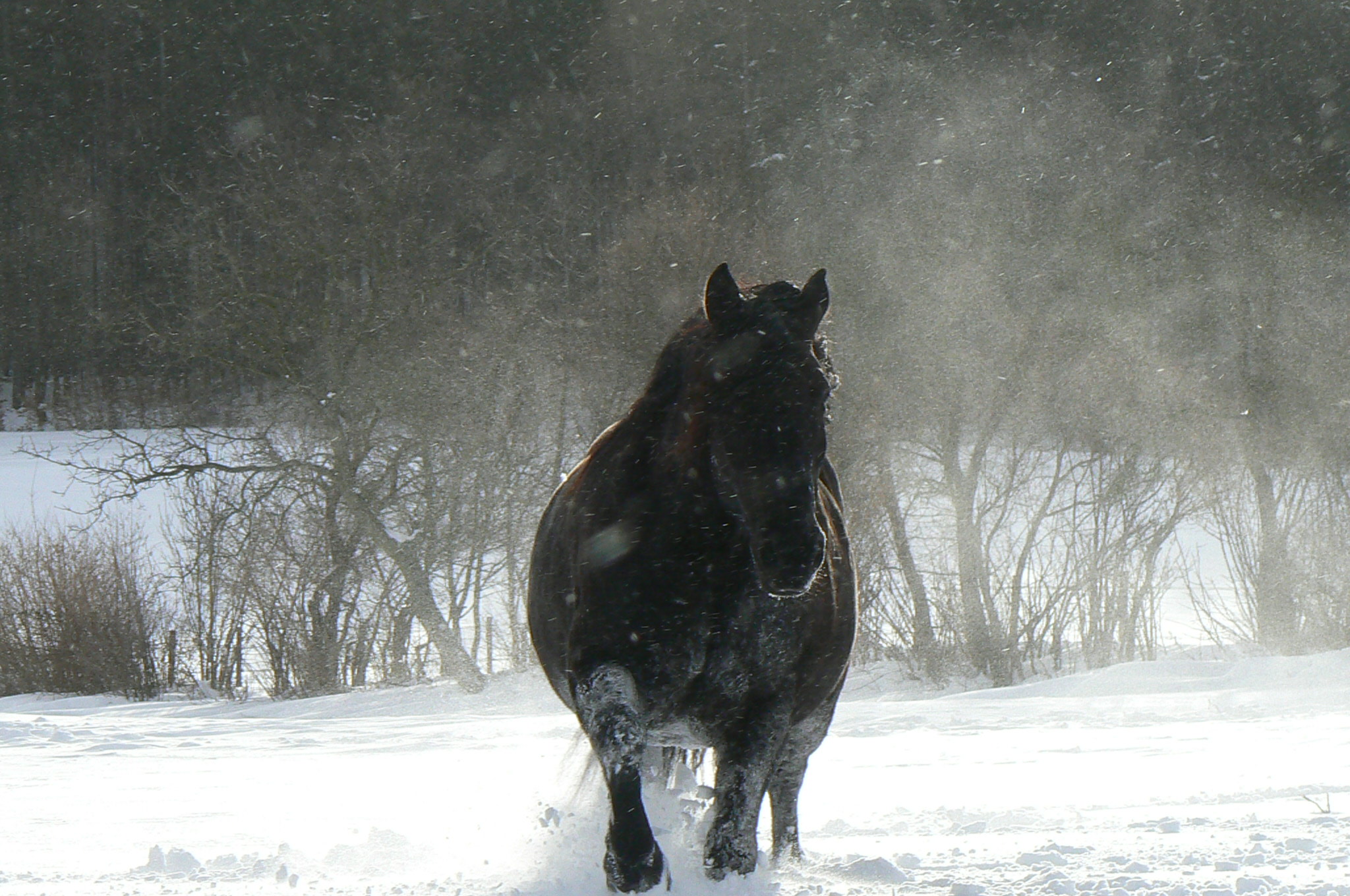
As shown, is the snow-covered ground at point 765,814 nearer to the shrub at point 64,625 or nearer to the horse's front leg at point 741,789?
the horse's front leg at point 741,789

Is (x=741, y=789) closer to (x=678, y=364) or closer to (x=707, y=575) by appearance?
(x=707, y=575)

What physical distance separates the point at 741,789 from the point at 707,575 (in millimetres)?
601

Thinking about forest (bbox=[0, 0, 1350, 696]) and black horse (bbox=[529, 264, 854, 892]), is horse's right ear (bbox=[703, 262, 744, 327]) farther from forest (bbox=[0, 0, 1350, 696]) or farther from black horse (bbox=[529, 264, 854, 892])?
forest (bbox=[0, 0, 1350, 696])

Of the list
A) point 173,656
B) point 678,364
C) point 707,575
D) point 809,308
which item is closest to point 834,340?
point 173,656

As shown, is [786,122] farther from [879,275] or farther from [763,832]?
[763,832]

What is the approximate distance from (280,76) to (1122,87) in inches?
607

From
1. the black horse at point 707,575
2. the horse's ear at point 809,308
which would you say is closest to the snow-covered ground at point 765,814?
the black horse at point 707,575

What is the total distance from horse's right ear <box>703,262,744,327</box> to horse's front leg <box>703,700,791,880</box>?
106 centimetres

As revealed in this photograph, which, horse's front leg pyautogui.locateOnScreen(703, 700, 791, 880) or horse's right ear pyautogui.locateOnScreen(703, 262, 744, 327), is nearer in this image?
horse's right ear pyautogui.locateOnScreen(703, 262, 744, 327)

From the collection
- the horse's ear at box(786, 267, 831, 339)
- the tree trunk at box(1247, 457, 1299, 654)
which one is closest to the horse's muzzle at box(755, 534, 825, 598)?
the horse's ear at box(786, 267, 831, 339)

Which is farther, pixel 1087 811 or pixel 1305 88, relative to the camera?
pixel 1305 88

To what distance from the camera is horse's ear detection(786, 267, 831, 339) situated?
9.86 ft

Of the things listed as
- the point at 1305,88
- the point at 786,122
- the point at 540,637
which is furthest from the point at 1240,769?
the point at 1305,88

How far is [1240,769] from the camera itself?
20.2ft
